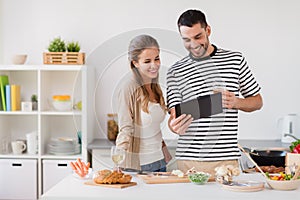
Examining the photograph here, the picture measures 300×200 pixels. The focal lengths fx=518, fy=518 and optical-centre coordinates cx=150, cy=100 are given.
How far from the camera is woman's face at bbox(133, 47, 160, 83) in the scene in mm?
2396

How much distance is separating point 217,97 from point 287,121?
70.7 inches

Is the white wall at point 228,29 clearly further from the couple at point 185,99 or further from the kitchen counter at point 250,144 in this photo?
the couple at point 185,99

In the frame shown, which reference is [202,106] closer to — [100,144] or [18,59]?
[100,144]

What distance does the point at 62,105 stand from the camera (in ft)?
14.0

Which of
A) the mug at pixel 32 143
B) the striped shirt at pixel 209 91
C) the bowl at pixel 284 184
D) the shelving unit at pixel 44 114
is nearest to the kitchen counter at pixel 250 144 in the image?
the shelving unit at pixel 44 114

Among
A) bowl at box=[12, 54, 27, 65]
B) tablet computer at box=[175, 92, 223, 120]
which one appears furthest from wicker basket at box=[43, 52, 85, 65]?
tablet computer at box=[175, 92, 223, 120]

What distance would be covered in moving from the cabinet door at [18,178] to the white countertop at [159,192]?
1.95 m

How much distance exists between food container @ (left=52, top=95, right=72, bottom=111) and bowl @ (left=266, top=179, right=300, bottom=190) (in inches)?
94.6

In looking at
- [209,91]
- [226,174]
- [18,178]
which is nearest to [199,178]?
[226,174]

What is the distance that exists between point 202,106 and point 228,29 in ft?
6.33

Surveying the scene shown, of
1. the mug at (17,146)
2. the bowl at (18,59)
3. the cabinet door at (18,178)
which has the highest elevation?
the bowl at (18,59)

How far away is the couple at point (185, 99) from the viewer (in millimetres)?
2404

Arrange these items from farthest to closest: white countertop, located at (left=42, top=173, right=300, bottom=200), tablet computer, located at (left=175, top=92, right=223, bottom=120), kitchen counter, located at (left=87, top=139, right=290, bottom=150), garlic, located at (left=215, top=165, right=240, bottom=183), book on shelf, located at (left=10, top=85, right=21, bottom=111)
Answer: book on shelf, located at (left=10, top=85, right=21, bottom=111), kitchen counter, located at (left=87, top=139, right=290, bottom=150), tablet computer, located at (left=175, top=92, right=223, bottom=120), garlic, located at (left=215, top=165, right=240, bottom=183), white countertop, located at (left=42, top=173, right=300, bottom=200)

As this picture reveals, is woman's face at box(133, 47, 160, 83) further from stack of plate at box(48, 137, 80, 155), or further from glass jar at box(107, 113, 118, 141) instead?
stack of plate at box(48, 137, 80, 155)
